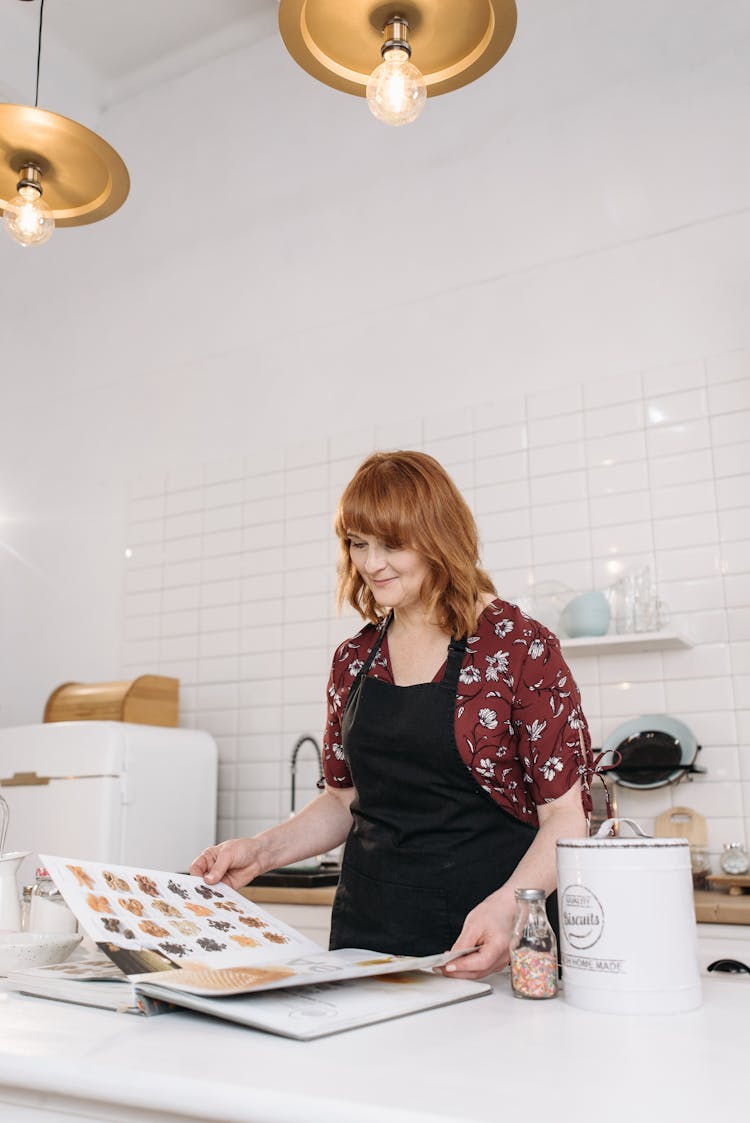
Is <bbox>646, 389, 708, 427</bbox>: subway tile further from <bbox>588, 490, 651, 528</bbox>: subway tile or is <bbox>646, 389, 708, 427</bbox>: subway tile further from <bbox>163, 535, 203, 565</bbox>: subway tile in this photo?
<bbox>163, 535, 203, 565</bbox>: subway tile

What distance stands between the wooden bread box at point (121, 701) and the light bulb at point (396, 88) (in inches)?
90.6

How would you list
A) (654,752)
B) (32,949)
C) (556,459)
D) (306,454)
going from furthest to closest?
(306,454) < (556,459) < (654,752) < (32,949)

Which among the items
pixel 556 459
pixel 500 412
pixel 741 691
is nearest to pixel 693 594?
pixel 741 691

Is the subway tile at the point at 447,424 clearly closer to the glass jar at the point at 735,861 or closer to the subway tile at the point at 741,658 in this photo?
the subway tile at the point at 741,658

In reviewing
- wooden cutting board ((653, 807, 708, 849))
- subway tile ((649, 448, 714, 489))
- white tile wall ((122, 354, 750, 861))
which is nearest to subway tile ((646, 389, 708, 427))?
white tile wall ((122, 354, 750, 861))

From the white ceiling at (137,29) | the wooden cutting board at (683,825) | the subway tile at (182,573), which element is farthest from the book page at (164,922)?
the white ceiling at (137,29)

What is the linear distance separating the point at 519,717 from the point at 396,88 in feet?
3.32

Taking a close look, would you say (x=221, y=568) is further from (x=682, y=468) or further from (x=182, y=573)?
(x=682, y=468)

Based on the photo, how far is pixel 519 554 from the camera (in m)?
3.19

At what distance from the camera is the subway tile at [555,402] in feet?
10.5

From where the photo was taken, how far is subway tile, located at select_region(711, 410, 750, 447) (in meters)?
2.89

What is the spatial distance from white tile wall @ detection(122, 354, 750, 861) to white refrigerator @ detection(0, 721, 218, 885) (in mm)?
312

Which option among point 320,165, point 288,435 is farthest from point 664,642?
point 320,165

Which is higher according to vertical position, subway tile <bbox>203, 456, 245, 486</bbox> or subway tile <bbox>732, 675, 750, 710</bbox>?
subway tile <bbox>203, 456, 245, 486</bbox>
